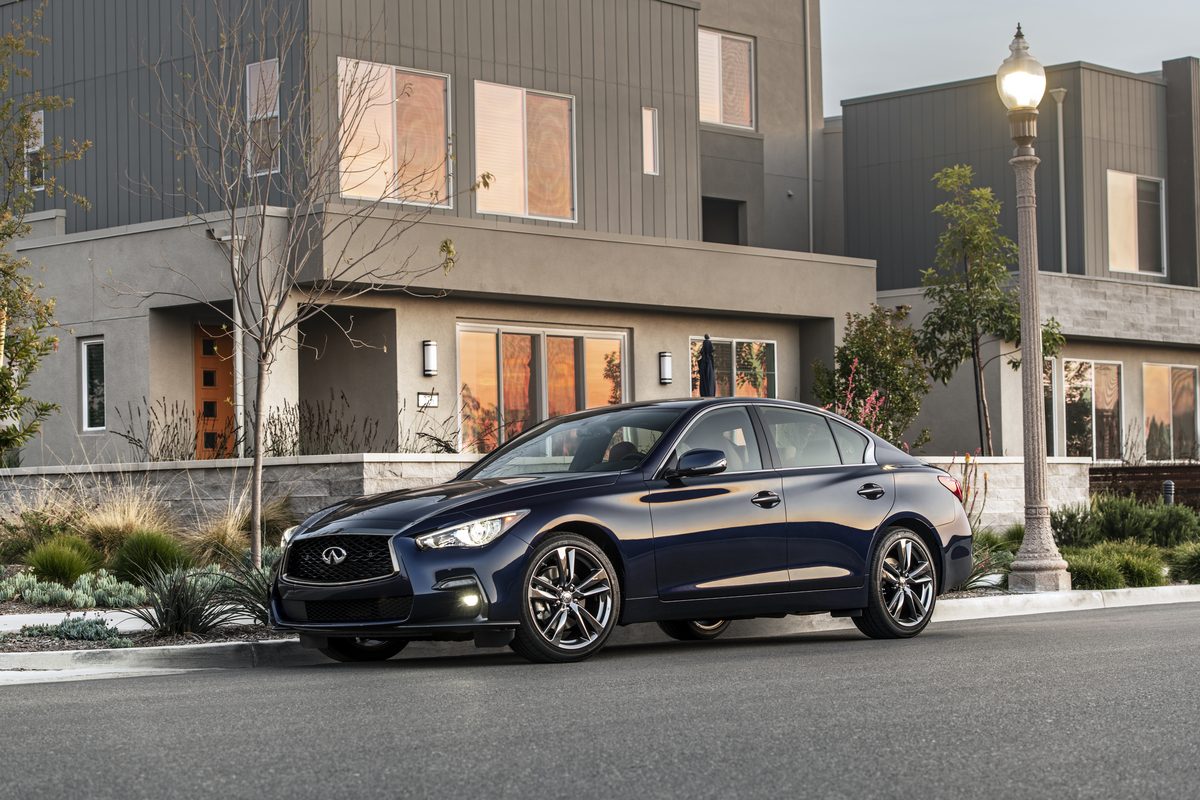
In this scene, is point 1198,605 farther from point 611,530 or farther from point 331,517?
point 331,517

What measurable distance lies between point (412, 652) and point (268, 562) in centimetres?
410

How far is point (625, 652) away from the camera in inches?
449

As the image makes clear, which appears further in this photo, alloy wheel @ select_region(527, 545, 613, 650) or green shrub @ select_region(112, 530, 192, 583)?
green shrub @ select_region(112, 530, 192, 583)

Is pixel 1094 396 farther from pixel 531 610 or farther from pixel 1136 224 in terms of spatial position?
pixel 531 610

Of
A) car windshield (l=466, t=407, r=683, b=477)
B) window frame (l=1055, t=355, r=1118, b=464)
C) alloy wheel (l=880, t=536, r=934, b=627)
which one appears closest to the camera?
car windshield (l=466, t=407, r=683, b=477)

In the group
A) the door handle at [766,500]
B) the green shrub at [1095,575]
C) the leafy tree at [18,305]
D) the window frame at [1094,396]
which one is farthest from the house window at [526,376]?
the door handle at [766,500]

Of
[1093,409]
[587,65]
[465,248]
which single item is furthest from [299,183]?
[1093,409]

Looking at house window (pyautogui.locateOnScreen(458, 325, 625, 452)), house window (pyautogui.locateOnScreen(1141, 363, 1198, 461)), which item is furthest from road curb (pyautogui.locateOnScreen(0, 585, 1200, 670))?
house window (pyautogui.locateOnScreen(1141, 363, 1198, 461))

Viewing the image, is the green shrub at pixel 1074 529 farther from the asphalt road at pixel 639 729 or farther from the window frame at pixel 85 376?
the window frame at pixel 85 376

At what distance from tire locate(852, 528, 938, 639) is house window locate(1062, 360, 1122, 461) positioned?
20171 millimetres

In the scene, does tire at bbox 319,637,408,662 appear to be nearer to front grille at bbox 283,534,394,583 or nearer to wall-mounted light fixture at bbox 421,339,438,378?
front grille at bbox 283,534,394,583

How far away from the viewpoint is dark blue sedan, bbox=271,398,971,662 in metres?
9.93

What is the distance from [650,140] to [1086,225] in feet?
35.0

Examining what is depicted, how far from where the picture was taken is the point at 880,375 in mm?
25078
